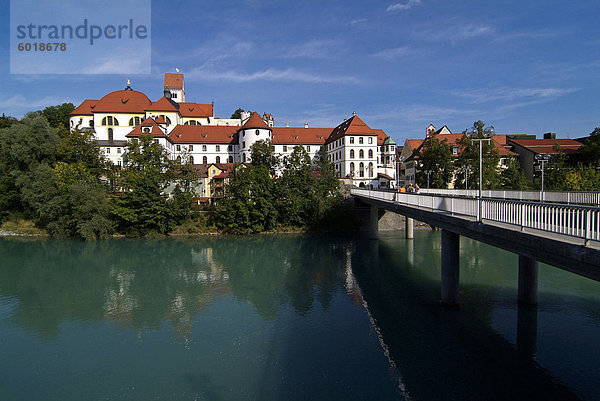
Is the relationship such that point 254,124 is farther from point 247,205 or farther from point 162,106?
point 247,205

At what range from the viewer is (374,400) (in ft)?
34.0

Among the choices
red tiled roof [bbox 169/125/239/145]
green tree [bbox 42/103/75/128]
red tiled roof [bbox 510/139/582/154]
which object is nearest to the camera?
red tiled roof [bbox 510/139/582/154]

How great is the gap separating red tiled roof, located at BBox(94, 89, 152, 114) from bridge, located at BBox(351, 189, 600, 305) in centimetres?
5797

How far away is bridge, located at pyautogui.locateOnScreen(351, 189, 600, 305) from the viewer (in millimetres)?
7914

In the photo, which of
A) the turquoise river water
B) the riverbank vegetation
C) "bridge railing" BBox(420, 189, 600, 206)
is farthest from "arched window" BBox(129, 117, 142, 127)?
"bridge railing" BBox(420, 189, 600, 206)

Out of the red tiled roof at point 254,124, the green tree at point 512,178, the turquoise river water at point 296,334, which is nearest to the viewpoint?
the turquoise river water at point 296,334

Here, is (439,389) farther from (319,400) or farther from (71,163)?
(71,163)

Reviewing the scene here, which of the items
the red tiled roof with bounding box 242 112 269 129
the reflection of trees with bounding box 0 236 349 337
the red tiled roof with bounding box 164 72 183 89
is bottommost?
the reflection of trees with bounding box 0 236 349 337

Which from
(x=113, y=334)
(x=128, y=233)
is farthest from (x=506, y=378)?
(x=128, y=233)

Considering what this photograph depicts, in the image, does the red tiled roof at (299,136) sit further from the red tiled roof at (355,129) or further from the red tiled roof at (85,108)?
the red tiled roof at (85,108)

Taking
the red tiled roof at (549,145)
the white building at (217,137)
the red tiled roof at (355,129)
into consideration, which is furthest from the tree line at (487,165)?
the red tiled roof at (355,129)

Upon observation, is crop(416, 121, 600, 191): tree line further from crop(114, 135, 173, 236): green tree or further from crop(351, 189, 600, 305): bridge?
crop(114, 135, 173, 236): green tree

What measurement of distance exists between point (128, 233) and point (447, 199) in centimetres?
3662

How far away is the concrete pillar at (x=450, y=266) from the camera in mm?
16328
